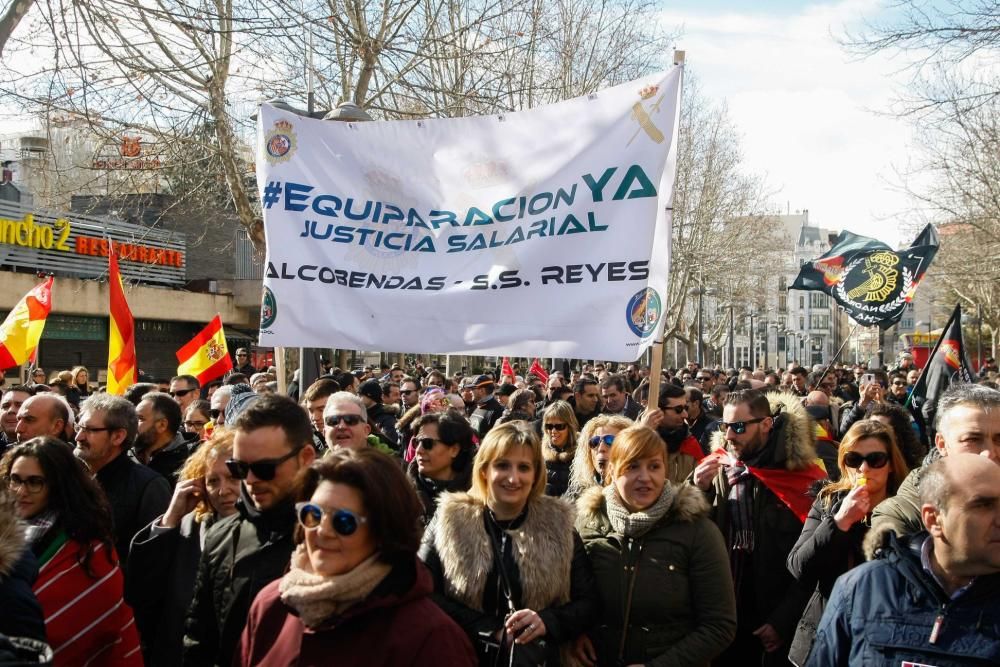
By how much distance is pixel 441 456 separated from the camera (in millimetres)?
5504

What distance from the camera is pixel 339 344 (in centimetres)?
657

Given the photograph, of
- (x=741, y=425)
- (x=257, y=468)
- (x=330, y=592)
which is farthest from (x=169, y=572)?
(x=741, y=425)

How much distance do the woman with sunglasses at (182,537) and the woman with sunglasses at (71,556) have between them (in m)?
0.16

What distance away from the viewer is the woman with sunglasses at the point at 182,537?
13.3 ft

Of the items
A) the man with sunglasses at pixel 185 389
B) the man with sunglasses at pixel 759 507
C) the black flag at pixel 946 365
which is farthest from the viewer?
the black flag at pixel 946 365

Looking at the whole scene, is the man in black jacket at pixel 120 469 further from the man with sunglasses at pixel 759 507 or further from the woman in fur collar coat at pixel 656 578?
the man with sunglasses at pixel 759 507

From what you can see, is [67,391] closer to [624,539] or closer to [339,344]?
[339,344]

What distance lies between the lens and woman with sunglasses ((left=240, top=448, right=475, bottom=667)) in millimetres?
2539

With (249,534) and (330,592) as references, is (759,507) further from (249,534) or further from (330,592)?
(330,592)

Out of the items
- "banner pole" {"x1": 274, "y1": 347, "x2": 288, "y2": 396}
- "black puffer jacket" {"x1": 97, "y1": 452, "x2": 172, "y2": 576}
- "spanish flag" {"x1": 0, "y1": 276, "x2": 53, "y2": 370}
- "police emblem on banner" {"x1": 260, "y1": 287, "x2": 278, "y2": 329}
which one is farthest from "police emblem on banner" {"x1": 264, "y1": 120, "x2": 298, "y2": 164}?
"spanish flag" {"x1": 0, "y1": 276, "x2": 53, "y2": 370}

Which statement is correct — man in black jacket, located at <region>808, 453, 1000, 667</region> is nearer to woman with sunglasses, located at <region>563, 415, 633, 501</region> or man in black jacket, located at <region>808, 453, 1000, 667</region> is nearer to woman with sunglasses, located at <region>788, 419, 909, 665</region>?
woman with sunglasses, located at <region>788, 419, 909, 665</region>

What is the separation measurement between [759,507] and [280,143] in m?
4.04

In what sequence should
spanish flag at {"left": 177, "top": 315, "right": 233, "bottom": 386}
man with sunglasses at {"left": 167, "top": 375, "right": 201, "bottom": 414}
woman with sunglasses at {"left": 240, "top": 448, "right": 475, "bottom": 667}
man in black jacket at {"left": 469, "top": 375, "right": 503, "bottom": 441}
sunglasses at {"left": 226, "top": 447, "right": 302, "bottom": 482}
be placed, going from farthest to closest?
1. spanish flag at {"left": 177, "top": 315, "right": 233, "bottom": 386}
2. man in black jacket at {"left": 469, "top": 375, "right": 503, "bottom": 441}
3. man with sunglasses at {"left": 167, "top": 375, "right": 201, "bottom": 414}
4. sunglasses at {"left": 226, "top": 447, "right": 302, "bottom": 482}
5. woman with sunglasses at {"left": 240, "top": 448, "right": 475, "bottom": 667}

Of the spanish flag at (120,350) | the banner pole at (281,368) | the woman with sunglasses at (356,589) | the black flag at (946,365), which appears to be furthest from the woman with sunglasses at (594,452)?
the black flag at (946,365)
